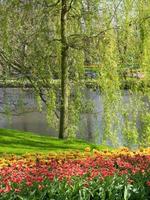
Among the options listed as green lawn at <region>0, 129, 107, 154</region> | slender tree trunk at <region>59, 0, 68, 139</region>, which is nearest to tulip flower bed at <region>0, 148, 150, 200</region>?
green lawn at <region>0, 129, 107, 154</region>

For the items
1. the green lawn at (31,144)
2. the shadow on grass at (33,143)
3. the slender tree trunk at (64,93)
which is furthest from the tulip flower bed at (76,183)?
the slender tree trunk at (64,93)

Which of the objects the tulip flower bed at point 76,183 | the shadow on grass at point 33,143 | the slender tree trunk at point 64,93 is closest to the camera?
the tulip flower bed at point 76,183

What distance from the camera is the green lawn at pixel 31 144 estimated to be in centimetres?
1343

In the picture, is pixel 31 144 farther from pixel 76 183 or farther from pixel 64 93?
pixel 76 183

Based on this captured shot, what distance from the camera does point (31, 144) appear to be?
46.9ft

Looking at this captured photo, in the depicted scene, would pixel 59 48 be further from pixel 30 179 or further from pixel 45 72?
pixel 30 179

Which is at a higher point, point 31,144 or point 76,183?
point 76,183

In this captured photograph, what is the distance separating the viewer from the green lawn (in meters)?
13.4

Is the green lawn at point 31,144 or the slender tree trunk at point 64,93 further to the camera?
the slender tree trunk at point 64,93

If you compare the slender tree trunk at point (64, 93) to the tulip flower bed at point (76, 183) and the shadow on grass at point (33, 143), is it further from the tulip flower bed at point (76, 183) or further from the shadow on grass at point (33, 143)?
the tulip flower bed at point (76, 183)

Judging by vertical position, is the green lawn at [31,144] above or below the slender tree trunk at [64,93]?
below

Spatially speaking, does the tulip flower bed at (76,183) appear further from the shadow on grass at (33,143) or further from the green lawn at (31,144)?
the shadow on grass at (33,143)

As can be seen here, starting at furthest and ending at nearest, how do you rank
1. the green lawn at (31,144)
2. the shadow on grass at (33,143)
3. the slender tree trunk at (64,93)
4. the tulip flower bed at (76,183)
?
the slender tree trunk at (64,93) < the shadow on grass at (33,143) < the green lawn at (31,144) < the tulip flower bed at (76,183)

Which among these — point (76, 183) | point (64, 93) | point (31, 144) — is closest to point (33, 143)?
point (31, 144)
